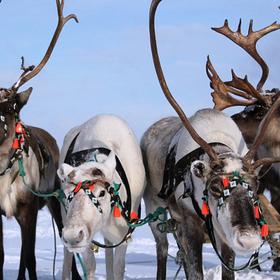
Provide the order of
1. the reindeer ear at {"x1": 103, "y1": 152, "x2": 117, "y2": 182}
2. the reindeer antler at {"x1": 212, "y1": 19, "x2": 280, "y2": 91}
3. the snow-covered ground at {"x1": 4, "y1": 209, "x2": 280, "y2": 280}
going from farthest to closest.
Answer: the reindeer antler at {"x1": 212, "y1": 19, "x2": 280, "y2": 91}
the snow-covered ground at {"x1": 4, "y1": 209, "x2": 280, "y2": 280}
the reindeer ear at {"x1": 103, "y1": 152, "x2": 117, "y2": 182}

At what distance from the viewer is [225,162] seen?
16.9ft

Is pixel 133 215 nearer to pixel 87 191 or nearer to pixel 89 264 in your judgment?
pixel 89 264

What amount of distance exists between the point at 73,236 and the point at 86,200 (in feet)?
1.21

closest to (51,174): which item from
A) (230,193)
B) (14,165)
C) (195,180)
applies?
(14,165)

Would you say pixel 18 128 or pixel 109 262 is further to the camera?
pixel 18 128

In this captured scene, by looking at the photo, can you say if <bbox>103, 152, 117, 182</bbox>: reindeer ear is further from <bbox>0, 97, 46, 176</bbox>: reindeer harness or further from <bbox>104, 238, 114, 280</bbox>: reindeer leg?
<bbox>0, 97, 46, 176</bbox>: reindeer harness

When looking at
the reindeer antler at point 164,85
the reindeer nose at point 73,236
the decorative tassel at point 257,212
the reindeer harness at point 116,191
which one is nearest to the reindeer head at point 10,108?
the reindeer harness at point 116,191

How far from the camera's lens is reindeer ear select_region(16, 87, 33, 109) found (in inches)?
283

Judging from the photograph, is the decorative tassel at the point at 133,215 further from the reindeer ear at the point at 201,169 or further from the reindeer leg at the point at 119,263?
the reindeer ear at the point at 201,169

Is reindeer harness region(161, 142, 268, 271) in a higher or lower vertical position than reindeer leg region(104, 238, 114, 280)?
higher

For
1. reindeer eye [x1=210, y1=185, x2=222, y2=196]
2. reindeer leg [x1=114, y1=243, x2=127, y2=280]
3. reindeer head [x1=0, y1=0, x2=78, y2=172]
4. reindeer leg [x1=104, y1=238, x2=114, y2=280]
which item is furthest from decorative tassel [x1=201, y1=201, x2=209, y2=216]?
reindeer head [x1=0, y1=0, x2=78, y2=172]

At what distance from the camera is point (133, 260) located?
10.7 m

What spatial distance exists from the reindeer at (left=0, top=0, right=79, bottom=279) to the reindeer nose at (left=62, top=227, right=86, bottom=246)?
80.4 inches

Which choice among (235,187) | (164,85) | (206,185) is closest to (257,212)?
(235,187)
